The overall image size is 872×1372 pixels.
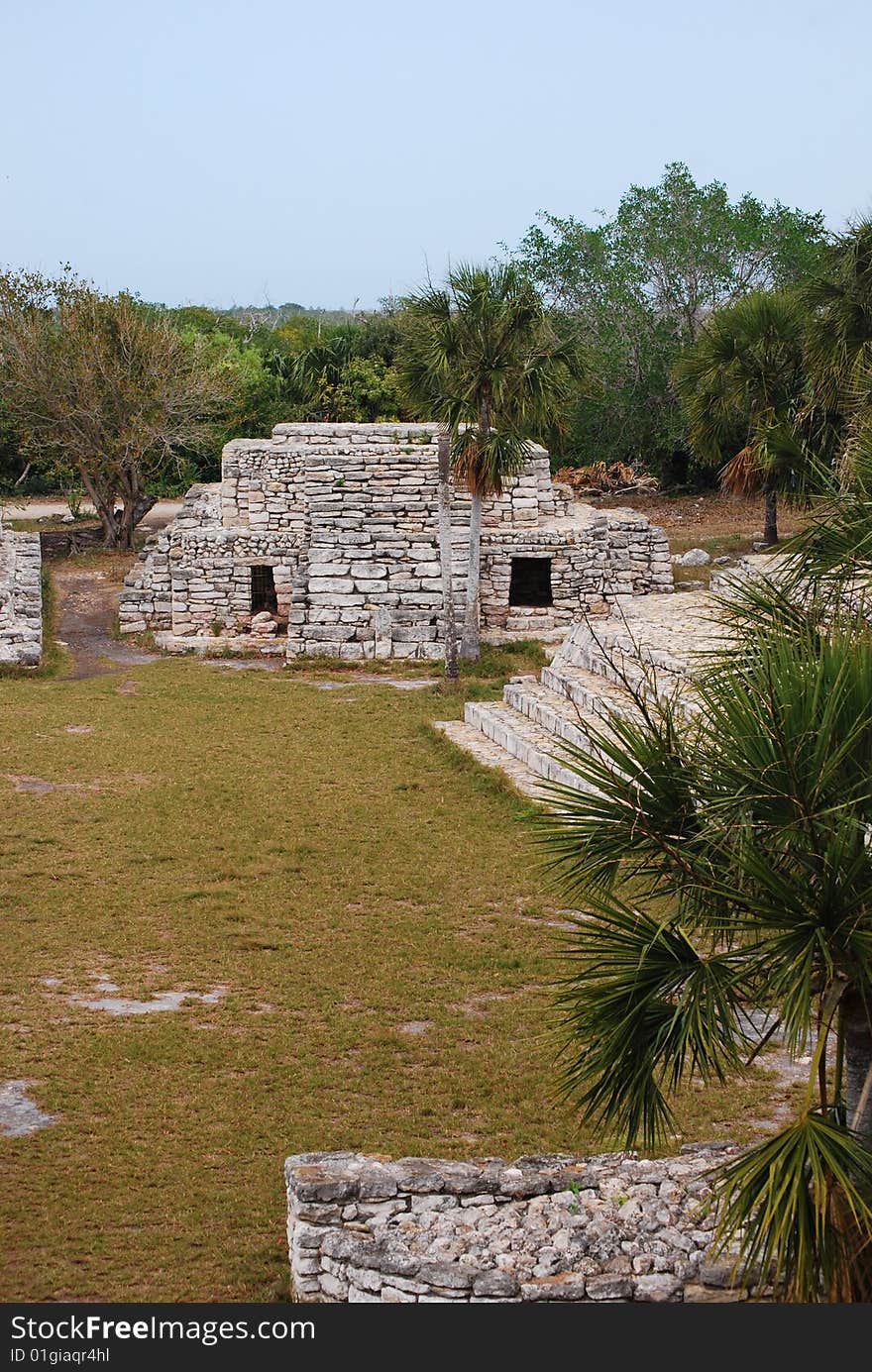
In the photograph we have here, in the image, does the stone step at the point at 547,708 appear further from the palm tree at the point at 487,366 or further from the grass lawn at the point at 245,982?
the palm tree at the point at 487,366

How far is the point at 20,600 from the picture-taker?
21375mm

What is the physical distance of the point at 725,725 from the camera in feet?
17.5

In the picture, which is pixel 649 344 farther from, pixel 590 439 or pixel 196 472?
pixel 196 472

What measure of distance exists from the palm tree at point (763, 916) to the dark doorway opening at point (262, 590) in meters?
16.9

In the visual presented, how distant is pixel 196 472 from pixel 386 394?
4044mm

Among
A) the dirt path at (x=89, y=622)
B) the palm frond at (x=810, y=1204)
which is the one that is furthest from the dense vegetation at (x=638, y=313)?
the palm frond at (x=810, y=1204)

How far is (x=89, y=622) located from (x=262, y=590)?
251cm

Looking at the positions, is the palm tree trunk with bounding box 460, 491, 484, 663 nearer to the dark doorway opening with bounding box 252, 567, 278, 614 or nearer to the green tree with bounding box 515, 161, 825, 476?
the dark doorway opening with bounding box 252, 567, 278, 614

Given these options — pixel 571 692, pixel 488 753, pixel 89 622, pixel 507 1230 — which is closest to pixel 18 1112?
pixel 507 1230

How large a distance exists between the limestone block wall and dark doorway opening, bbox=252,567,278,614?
634 inches

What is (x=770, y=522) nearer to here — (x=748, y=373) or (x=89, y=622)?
(x=748, y=373)

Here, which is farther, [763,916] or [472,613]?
[472,613]

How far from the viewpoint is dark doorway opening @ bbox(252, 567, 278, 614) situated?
73.6 feet

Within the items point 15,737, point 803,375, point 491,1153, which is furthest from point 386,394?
point 491,1153
